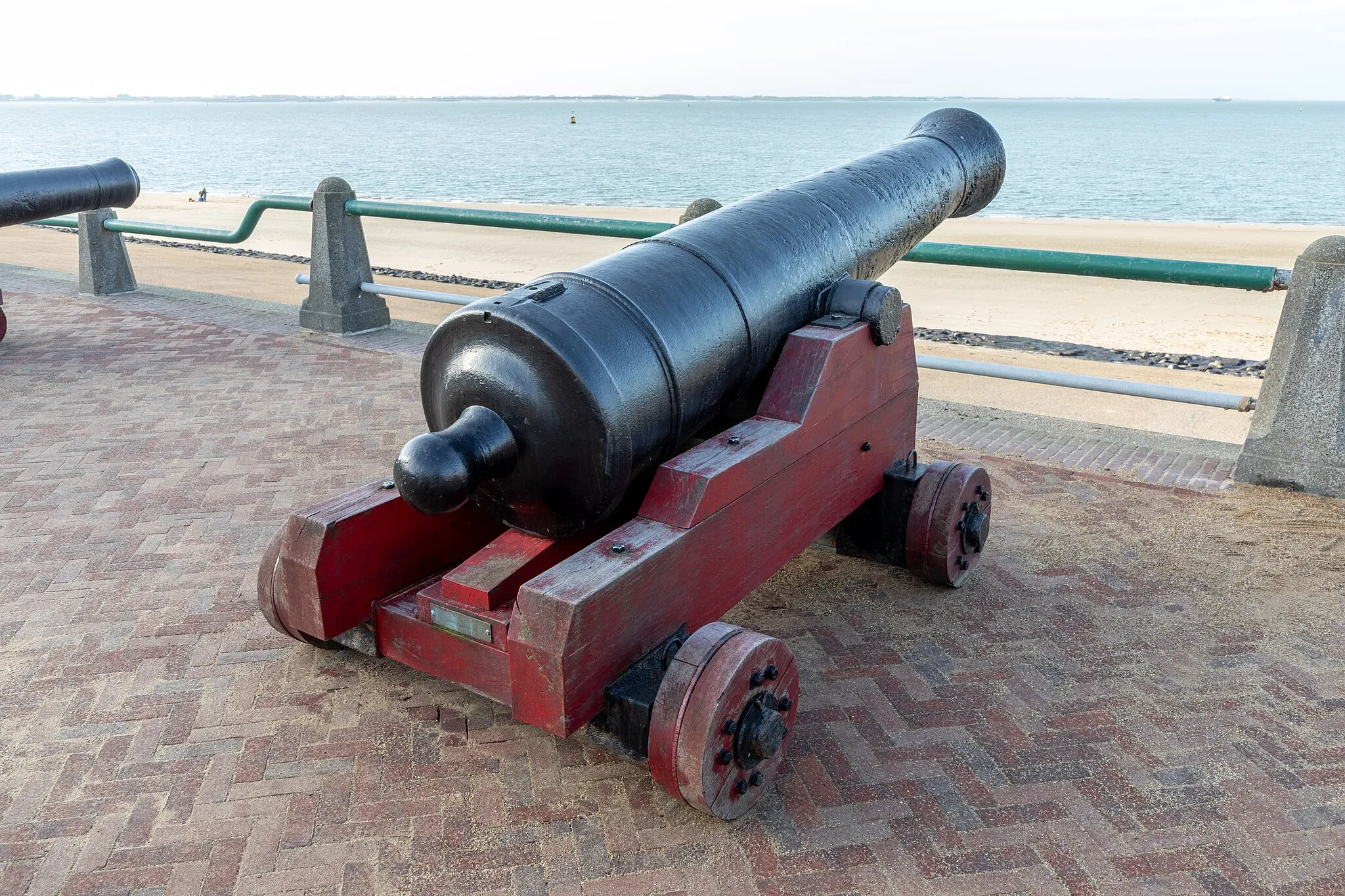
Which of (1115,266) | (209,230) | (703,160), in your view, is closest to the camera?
(1115,266)

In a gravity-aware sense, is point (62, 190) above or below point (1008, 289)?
above

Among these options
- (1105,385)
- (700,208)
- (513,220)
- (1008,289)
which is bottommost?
(1008,289)

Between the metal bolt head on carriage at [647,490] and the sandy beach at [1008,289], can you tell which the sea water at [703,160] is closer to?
the sandy beach at [1008,289]

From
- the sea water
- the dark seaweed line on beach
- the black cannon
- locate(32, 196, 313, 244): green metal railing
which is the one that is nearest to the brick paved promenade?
the black cannon

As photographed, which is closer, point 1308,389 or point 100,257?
point 1308,389

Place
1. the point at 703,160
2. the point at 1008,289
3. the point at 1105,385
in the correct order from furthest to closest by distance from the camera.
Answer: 1. the point at 703,160
2. the point at 1008,289
3. the point at 1105,385

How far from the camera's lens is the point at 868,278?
347cm

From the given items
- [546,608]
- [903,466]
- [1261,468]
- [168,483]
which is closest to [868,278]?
[903,466]

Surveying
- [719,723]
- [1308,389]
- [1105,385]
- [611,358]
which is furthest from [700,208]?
[719,723]

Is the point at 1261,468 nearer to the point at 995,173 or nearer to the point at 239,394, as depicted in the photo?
the point at 995,173

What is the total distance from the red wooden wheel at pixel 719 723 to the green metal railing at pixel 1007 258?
1800mm

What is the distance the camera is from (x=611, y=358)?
92.9 inches

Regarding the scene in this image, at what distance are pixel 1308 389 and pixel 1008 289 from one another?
11.5 m

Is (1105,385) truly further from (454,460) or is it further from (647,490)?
(454,460)
